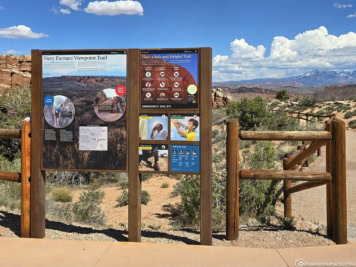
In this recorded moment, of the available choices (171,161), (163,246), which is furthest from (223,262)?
(171,161)

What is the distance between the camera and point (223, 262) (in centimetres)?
409

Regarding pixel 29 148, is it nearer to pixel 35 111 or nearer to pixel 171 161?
pixel 35 111

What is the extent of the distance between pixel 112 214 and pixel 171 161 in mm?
5525

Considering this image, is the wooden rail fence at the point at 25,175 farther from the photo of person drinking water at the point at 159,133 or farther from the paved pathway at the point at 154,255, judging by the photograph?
the photo of person drinking water at the point at 159,133

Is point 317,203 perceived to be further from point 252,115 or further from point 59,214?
point 252,115

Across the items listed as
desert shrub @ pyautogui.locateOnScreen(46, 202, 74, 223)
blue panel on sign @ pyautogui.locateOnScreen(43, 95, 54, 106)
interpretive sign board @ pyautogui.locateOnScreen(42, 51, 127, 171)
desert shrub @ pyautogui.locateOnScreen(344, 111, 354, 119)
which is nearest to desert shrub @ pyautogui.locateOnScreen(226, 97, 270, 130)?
desert shrub @ pyautogui.locateOnScreen(344, 111, 354, 119)

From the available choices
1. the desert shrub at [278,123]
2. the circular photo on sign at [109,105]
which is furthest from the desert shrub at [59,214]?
the desert shrub at [278,123]

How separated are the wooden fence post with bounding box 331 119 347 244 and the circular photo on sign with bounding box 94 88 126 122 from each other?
265 centimetres

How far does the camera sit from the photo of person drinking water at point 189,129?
468 centimetres

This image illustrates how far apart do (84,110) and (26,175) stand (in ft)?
3.79

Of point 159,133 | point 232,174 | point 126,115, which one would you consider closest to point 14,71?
point 126,115

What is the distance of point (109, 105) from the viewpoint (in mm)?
4793

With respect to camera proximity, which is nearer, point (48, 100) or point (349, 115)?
point (48, 100)

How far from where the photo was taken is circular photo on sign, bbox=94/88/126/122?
4770 mm
